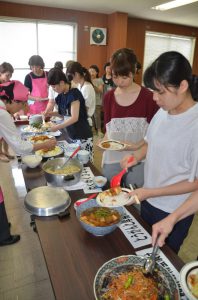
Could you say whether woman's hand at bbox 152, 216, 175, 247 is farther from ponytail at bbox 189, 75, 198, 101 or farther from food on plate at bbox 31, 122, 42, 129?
food on plate at bbox 31, 122, 42, 129

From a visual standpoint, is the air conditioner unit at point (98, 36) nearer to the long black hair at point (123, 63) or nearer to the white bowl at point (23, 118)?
the white bowl at point (23, 118)

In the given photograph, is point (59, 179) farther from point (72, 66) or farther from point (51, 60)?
point (51, 60)

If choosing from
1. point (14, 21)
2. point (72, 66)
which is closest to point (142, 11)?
point (14, 21)

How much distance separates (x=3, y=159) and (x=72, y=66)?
1280 mm

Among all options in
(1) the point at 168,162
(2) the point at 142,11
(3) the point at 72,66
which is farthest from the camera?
(2) the point at 142,11

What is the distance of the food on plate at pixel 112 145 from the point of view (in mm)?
1603

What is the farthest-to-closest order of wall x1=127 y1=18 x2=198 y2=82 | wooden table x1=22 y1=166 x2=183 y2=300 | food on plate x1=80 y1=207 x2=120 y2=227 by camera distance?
wall x1=127 y1=18 x2=198 y2=82 → food on plate x1=80 y1=207 x2=120 y2=227 → wooden table x1=22 y1=166 x2=183 y2=300

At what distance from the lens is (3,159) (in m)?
1.81

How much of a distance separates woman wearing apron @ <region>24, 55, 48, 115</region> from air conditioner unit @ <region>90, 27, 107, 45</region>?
2867 mm

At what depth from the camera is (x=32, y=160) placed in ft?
5.64

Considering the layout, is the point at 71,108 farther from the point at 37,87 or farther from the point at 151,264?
the point at 151,264

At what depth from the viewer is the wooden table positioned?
0.84 meters

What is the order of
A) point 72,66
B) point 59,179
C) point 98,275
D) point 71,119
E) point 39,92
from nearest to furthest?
point 98,275
point 59,179
point 71,119
point 72,66
point 39,92

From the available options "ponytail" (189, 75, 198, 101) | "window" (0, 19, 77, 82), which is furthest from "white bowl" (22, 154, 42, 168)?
"window" (0, 19, 77, 82)
